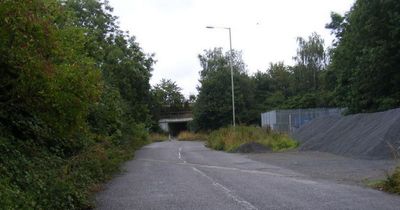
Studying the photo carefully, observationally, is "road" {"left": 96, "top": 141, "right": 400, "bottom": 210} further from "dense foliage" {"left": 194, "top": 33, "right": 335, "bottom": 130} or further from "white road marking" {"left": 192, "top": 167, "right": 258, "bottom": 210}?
"dense foliage" {"left": 194, "top": 33, "right": 335, "bottom": 130}

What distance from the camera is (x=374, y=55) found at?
37.1m

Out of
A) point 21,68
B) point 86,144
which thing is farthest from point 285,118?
point 21,68

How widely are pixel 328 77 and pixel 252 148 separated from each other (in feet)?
76.5

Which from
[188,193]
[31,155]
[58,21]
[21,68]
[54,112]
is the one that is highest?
[58,21]

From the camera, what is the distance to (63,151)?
1700cm

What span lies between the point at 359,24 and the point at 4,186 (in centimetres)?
3490

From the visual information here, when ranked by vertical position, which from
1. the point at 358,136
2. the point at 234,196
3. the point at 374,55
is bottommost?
the point at 234,196

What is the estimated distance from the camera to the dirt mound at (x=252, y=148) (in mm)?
37375

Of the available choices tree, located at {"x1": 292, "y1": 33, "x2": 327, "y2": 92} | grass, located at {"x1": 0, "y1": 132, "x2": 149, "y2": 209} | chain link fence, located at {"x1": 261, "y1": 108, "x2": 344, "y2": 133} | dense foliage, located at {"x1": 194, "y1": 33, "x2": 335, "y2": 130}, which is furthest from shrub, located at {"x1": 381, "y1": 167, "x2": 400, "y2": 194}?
tree, located at {"x1": 292, "y1": 33, "x2": 327, "y2": 92}

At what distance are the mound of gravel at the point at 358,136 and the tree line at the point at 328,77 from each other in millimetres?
4630

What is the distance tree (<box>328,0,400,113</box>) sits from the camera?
37.1 metres

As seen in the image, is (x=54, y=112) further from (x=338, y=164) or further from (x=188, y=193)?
(x=338, y=164)

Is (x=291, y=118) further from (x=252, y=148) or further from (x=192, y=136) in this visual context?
(x=192, y=136)

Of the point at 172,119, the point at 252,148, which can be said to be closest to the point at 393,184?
the point at 252,148
